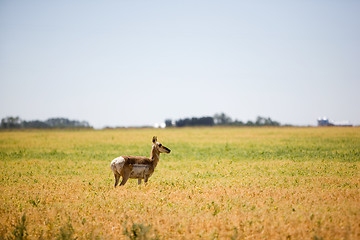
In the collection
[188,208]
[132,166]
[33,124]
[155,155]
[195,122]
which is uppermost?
[195,122]

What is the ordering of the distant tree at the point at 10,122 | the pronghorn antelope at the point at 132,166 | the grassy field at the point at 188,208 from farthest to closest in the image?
1. the distant tree at the point at 10,122
2. the pronghorn antelope at the point at 132,166
3. the grassy field at the point at 188,208

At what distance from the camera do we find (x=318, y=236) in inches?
340

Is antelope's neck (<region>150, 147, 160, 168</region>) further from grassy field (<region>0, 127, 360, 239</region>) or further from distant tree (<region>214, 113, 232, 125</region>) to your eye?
distant tree (<region>214, 113, 232, 125</region>)

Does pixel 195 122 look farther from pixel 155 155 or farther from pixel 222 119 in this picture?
pixel 155 155

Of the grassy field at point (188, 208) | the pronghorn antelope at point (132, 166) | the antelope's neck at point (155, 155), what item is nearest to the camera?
the grassy field at point (188, 208)

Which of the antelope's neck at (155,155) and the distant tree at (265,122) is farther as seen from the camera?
the distant tree at (265,122)

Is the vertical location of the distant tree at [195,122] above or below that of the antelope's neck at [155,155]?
above

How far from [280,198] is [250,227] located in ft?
12.3

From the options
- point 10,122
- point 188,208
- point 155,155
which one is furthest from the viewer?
point 10,122

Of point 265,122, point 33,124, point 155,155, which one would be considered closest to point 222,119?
point 265,122

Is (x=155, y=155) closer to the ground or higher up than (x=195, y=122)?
→ closer to the ground

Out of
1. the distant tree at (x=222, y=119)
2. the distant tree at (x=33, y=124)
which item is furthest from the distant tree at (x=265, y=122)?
the distant tree at (x=33, y=124)

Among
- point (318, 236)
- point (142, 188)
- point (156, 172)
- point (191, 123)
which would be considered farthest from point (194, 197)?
point (191, 123)

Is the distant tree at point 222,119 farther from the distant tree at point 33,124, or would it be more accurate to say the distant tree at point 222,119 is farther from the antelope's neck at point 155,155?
the antelope's neck at point 155,155
